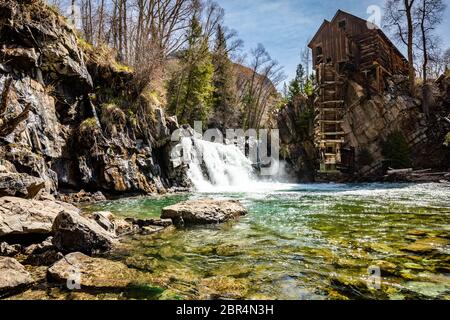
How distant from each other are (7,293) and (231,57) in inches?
1663

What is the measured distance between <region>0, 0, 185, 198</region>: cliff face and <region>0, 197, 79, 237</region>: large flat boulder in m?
2.93

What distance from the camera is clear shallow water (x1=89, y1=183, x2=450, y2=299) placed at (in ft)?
12.3

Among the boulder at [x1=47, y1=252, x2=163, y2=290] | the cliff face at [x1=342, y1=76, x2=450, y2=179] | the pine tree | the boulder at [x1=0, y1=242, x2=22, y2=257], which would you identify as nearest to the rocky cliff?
the cliff face at [x1=342, y1=76, x2=450, y2=179]

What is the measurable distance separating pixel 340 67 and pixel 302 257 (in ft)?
92.2

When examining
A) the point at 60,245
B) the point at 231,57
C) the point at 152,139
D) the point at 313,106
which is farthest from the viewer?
the point at 231,57

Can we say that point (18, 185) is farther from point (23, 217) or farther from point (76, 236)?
point (76, 236)

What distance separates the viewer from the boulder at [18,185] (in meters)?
7.05

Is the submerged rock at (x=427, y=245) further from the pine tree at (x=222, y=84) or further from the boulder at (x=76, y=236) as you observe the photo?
the pine tree at (x=222, y=84)

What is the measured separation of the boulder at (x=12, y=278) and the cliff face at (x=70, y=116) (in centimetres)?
519

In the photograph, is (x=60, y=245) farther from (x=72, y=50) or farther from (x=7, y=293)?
(x=72, y=50)

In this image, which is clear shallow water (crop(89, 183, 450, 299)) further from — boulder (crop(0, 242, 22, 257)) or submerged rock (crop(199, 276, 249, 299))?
boulder (crop(0, 242, 22, 257))

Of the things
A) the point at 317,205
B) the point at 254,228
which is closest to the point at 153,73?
the point at 317,205

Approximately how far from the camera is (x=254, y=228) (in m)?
7.31
